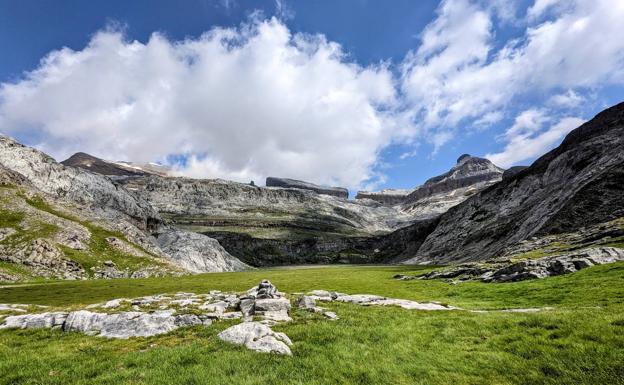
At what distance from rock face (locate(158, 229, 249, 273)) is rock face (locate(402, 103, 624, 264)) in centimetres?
9886

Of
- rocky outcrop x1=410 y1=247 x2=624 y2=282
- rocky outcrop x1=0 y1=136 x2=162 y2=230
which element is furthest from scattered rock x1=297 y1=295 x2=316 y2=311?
rocky outcrop x1=0 y1=136 x2=162 y2=230

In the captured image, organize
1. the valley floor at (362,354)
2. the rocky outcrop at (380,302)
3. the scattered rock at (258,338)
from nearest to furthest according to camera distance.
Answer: the valley floor at (362,354) < the scattered rock at (258,338) < the rocky outcrop at (380,302)

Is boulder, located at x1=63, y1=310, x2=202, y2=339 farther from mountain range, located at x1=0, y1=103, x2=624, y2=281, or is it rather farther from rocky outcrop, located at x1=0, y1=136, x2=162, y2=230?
rocky outcrop, located at x1=0, y1=136, x2=162, y2=230

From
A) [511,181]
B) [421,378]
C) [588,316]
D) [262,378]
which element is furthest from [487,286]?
[511,181]

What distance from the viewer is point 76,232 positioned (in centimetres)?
11262

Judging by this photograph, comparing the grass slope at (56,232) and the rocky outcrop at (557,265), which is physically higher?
the grass slope at (56,232)

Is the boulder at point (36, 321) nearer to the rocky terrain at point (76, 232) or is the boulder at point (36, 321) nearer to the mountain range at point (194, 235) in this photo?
the mountain range at point (194, 235)

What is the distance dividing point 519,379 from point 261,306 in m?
16.9

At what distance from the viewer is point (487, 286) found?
130 feet

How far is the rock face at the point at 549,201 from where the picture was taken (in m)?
97.9

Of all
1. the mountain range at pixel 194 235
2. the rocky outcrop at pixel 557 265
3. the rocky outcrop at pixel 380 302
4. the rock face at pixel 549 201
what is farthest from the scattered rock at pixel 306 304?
the rock face at pixel 549 201

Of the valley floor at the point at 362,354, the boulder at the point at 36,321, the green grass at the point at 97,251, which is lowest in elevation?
the valley floor at the point at 362,354

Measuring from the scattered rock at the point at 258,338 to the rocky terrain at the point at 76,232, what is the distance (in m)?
87.1

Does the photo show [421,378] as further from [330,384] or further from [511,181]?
[511,181]
